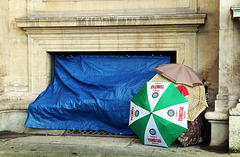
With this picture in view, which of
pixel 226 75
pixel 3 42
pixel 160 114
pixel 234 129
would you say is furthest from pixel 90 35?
pixel 234 129

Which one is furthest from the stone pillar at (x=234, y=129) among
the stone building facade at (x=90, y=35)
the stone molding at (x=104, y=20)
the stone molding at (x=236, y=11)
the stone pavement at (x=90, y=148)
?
the stone molding at (x=104, y=20)

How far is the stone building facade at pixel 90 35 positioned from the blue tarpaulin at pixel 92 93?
334 millimetres

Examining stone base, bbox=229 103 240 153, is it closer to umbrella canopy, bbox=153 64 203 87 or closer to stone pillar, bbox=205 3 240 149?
stone pillar, bbox=205 3 240 149

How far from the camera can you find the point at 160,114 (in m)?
6.68

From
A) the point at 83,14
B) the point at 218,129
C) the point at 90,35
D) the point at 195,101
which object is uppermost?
the point at 83,14

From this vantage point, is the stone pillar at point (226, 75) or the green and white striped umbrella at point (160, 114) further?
the stone pillar at point (226, 75)

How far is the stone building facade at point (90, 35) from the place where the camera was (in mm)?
8609

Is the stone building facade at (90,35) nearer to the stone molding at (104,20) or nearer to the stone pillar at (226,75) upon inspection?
the stone molding at (104,20)

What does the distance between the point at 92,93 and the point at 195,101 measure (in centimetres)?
269

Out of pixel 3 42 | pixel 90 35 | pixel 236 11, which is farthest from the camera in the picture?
pixel 3 42

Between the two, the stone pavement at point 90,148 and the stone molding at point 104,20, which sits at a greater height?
the stone molding at point 104,20

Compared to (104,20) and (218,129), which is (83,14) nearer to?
(104,20)

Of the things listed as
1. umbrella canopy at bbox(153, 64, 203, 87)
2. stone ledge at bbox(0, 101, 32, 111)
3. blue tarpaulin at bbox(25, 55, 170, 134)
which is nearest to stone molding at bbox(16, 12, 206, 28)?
blue tarpaulin at bbox(25, 55, 170, 134)

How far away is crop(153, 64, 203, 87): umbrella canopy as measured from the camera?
7.20 meters
